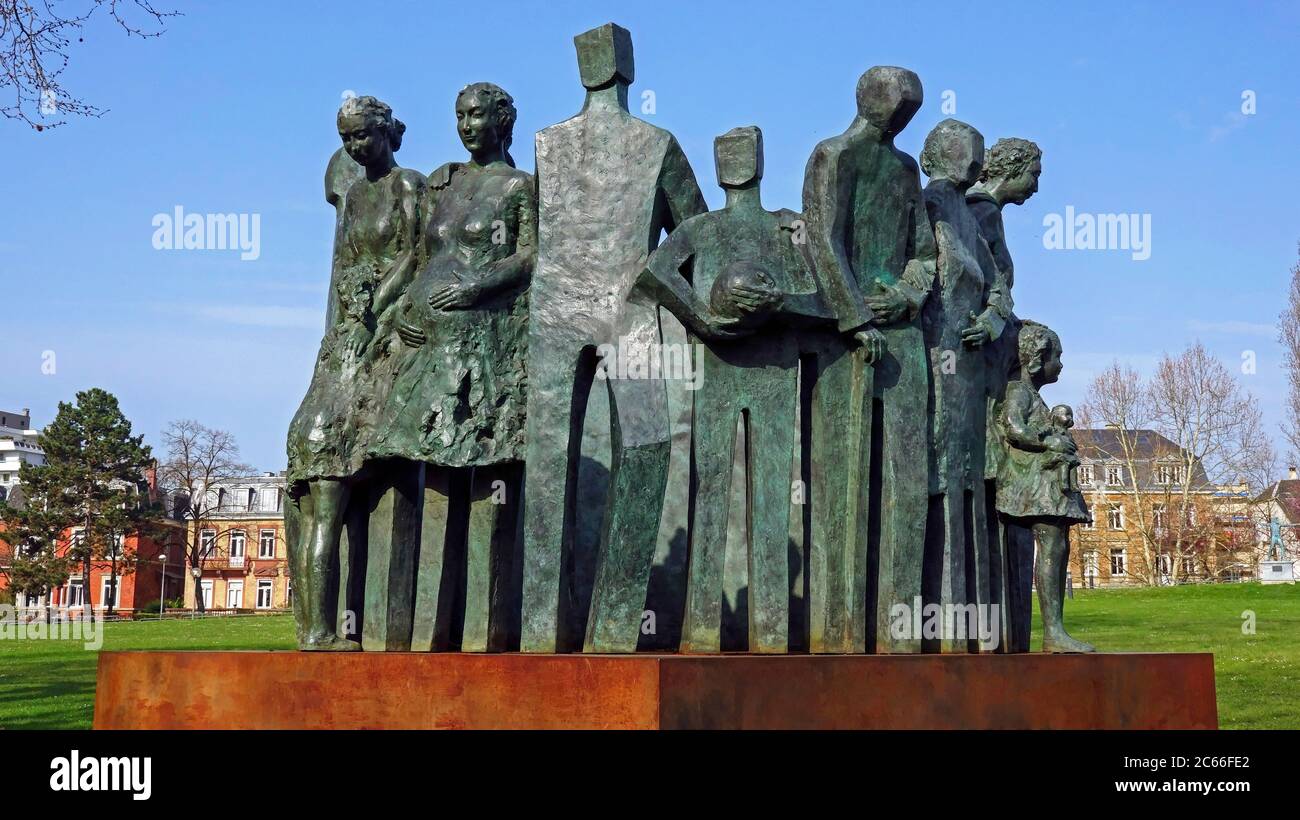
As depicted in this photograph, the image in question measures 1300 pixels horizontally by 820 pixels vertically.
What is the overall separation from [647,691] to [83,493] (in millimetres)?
58603

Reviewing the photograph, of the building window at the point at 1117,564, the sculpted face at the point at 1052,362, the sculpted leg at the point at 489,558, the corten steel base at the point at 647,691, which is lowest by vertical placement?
the building window at the point at 1117,564

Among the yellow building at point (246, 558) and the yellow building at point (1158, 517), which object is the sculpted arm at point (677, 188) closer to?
the yellow building at point (1158, 517)

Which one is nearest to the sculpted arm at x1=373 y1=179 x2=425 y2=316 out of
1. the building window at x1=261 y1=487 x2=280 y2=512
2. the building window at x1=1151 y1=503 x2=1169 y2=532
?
the building window at x1=1151 y1=503 x2=1169 y2=532

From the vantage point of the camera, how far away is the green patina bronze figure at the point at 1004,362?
9.67 metres

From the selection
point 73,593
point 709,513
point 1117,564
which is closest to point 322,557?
point 709,513

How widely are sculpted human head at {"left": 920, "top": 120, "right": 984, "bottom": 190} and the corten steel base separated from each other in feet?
11.0

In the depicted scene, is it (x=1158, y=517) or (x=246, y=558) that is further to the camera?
(x=246, y=558)

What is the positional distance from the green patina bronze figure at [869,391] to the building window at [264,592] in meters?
70.5

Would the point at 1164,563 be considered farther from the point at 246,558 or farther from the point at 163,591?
the point at 246,558

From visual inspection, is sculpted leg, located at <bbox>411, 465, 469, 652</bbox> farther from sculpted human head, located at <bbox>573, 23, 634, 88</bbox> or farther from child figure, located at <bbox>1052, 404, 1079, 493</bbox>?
child figure, located at <bbox>1052, 404, 1079, 493</bbox>

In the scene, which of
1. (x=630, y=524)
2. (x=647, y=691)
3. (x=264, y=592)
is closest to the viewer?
(x=647, y=691)

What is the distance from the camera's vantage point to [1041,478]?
9.57 m

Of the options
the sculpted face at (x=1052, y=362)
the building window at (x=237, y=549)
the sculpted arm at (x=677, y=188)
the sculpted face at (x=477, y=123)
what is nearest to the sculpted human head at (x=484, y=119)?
the sculpted face at (x=477, y=123)
